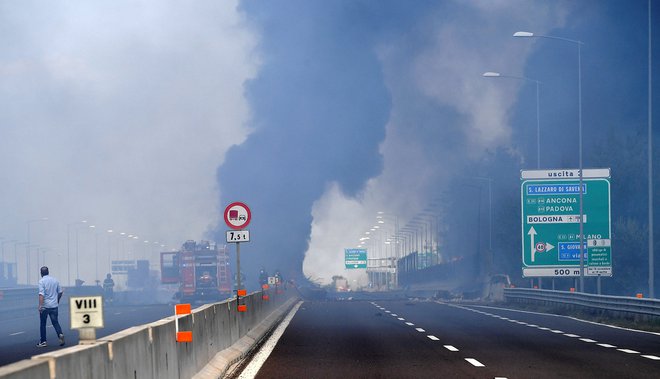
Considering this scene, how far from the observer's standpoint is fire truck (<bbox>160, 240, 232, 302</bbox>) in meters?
69.4

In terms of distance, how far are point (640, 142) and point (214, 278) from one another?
2879cm

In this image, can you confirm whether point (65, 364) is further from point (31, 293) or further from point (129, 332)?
point (31, 293)

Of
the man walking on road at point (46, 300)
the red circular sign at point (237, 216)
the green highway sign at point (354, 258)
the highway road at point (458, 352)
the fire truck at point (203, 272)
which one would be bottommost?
the green highway sign at point (354, 258)

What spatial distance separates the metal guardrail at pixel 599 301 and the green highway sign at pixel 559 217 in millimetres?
1375

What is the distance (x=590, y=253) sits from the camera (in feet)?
147

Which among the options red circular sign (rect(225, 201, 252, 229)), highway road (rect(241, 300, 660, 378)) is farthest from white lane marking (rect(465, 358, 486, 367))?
red circular sign (rect(225, 201, 252, 229))

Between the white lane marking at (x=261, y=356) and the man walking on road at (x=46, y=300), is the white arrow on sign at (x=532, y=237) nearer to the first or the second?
the white lane marking at (x=261, y=356)

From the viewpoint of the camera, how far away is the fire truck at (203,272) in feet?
228

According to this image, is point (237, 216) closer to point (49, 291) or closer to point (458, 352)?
point (49, 291)

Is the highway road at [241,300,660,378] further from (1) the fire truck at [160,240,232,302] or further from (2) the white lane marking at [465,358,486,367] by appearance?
(1) the fire truck at [160,240,232,302]

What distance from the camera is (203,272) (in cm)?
6962

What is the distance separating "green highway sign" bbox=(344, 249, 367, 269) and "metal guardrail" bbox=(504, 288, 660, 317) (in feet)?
310

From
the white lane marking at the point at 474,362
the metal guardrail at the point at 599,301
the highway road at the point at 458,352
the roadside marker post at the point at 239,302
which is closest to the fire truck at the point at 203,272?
the metal guardrail at the point at 599,301

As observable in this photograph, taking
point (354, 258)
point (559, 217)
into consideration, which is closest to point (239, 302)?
point (559, 217)
